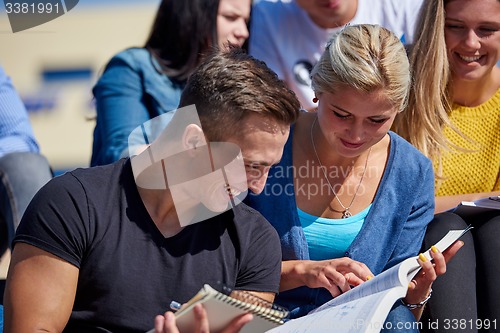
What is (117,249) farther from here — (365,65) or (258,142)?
(365,65)

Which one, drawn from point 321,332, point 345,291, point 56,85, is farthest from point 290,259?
point 56,85

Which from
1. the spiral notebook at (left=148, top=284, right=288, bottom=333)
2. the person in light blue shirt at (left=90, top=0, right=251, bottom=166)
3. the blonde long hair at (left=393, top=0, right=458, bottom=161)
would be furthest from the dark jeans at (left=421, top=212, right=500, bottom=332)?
the person in light blue shirt at (left=90, top=0, right=251, bottom=166)

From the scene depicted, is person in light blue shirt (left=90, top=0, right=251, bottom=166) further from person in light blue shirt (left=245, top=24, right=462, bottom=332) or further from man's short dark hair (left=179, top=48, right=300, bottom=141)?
man's short dark hair (left=179, top=48, right=300, bottom=141)

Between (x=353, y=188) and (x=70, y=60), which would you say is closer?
(x=353, y=188)

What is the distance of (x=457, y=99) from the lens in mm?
2508

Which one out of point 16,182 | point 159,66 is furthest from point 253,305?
point 159,66

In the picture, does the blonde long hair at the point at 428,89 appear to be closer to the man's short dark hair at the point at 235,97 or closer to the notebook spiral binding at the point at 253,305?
the man's short dark hair at the point at 235,97

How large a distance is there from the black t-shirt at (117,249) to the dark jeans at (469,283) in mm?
580

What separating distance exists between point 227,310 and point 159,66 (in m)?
1.53

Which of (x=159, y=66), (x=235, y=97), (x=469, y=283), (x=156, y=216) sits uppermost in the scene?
(x=235, y=97)

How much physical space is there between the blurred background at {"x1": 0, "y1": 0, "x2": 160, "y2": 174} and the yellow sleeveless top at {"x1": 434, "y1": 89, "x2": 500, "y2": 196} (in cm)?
202

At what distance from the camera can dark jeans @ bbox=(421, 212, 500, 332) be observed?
1.98 meters

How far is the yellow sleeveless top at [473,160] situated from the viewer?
7.86ft

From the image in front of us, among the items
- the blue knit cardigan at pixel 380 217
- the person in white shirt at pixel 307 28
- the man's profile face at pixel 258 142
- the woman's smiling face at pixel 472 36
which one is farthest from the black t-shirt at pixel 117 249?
the person in white shirt at pixel 307 28
